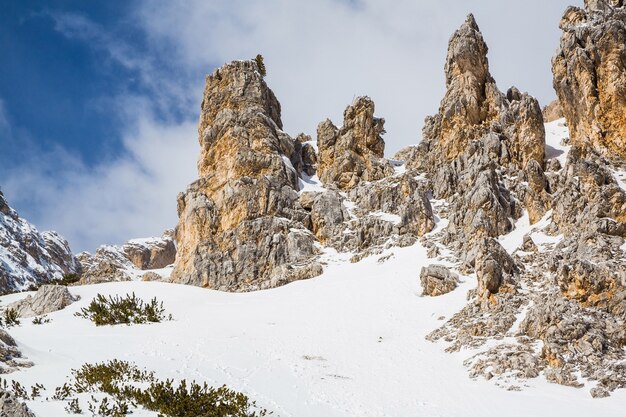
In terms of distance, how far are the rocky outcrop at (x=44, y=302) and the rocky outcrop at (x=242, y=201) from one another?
1576cm

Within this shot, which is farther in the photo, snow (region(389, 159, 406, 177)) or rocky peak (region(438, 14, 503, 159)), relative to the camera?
snow (region(389, 159, 406, 177))

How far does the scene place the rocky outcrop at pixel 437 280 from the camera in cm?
3186

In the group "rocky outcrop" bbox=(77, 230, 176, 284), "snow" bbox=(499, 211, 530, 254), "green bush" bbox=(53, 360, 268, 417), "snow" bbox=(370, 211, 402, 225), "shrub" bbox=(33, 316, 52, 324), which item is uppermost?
"rocky outcrop" bbox=(77, 230, 176, 284)

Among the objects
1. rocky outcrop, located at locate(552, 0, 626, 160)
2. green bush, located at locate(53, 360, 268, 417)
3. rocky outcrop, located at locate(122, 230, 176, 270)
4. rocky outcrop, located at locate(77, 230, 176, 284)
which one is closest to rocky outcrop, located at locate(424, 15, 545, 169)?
rocky outcrop, located at locate(552, 0, 626, 160)

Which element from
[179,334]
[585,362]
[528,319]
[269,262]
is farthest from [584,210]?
[269,262]

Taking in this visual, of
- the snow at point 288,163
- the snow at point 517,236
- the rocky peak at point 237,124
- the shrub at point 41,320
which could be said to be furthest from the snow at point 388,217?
the shrub at point 41,320

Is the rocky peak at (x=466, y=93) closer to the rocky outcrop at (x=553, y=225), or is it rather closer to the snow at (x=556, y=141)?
the rocky outcrop at (x=553, y=225)

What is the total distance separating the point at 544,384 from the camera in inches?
675

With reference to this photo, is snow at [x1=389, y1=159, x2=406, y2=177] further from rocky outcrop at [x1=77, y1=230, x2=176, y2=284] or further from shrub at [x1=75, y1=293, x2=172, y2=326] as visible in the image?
rocky outcrop at [x1=77, y1=230, x2=176, y2=284]

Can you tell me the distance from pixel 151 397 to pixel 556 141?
49077 mm

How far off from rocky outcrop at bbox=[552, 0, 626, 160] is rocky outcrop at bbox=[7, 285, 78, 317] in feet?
144

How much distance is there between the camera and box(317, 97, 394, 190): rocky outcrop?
59750 mm

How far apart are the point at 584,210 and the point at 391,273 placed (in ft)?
51.8

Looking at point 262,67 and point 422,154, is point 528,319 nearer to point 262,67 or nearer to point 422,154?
point 422,154
